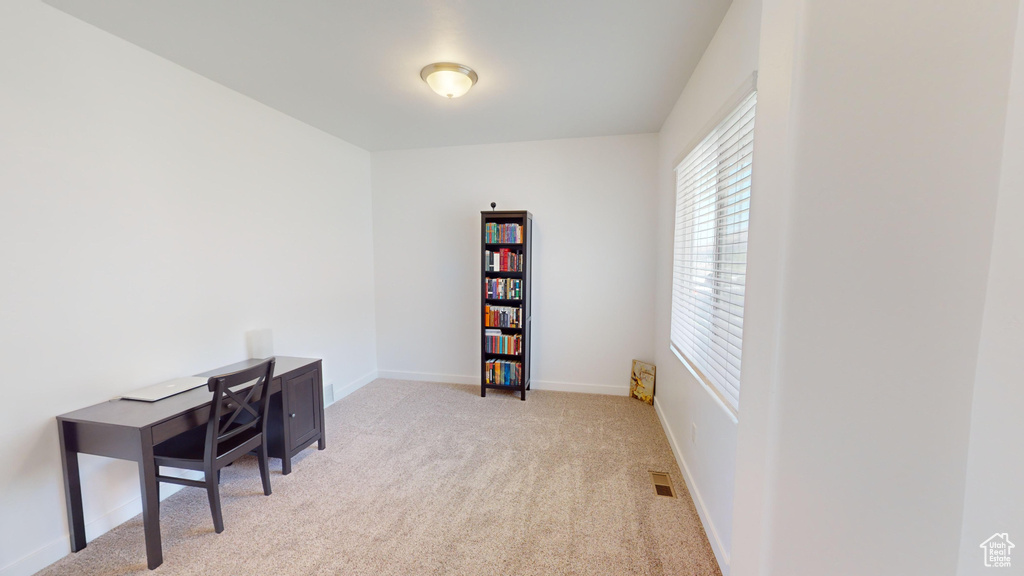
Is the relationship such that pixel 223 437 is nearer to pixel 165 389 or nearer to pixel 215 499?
pixel 215 499

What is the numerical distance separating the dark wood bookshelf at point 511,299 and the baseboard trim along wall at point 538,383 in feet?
0.79

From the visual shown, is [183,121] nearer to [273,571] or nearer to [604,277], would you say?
Result: [273,571]

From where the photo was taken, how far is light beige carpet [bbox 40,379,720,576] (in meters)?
1.65

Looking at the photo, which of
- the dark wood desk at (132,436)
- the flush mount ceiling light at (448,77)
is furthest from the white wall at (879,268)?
the dark wood desk at (132,436)

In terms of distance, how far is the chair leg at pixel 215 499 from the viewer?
5.79 ft

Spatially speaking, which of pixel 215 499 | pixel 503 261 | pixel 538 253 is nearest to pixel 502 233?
pixel 503 261

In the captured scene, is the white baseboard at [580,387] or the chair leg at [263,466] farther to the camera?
the white baseboard at [580,387]

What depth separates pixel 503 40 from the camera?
1934 mm

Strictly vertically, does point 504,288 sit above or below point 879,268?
below

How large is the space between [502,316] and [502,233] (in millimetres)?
874

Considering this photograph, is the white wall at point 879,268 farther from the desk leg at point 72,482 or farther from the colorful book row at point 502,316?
the colorful book row at point 502,316

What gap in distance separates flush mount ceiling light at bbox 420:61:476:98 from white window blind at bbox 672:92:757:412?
1.56 m

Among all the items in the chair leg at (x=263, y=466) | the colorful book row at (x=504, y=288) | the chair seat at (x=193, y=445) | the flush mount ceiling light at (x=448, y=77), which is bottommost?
the chair leg at (x=263, y=466)

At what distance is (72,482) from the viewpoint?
1.69 meters
